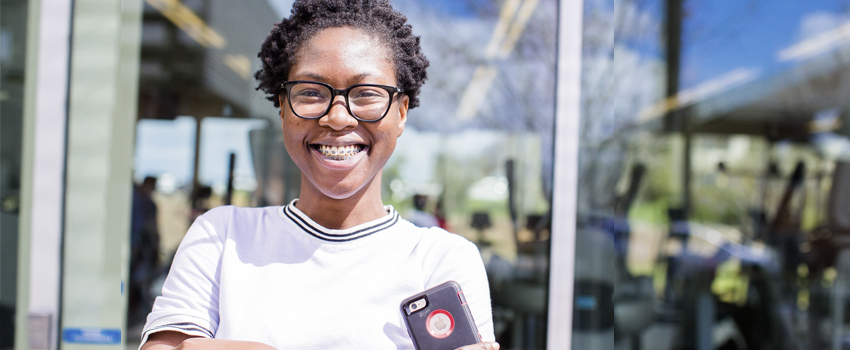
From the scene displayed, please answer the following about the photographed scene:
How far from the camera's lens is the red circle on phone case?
0.81 metres

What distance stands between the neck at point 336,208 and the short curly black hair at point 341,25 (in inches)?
8.0

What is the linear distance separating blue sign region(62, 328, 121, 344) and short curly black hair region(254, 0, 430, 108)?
162 centimetres

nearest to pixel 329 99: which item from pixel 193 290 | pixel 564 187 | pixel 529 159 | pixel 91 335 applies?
pixel 193 290

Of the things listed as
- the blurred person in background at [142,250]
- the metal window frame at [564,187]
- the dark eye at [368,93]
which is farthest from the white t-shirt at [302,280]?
the blurred person in background at [142,250]

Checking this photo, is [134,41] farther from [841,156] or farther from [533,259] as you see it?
[841,156]

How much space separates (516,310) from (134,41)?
2315mm

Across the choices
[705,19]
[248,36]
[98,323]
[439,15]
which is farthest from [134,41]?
[705,19]

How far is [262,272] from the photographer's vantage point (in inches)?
33.3

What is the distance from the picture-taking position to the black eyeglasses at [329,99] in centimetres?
83

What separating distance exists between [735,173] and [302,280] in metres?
3.24

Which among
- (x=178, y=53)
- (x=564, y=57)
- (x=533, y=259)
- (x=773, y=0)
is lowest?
(x=533, y=259)

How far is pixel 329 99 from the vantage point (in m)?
0.84

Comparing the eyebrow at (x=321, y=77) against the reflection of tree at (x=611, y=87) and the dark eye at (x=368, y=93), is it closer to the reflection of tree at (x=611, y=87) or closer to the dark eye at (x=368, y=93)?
the dark eye at (x=368, y=93)

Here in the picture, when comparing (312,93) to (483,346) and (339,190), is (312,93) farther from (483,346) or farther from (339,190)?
(483,346)
